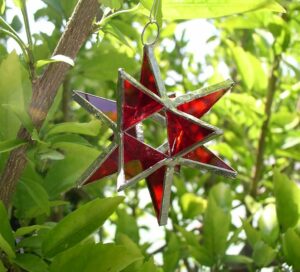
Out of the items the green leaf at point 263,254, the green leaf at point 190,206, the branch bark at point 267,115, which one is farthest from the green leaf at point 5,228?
the branch bark at point 267,115

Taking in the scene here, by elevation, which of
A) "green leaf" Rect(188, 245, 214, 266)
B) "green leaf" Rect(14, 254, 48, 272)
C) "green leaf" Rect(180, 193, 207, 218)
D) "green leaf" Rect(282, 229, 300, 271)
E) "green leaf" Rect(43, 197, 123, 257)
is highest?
"green leaf" Rect(43, 197, 123, 257)

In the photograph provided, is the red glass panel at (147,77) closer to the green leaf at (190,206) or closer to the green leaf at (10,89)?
the green leaf at (10,89)

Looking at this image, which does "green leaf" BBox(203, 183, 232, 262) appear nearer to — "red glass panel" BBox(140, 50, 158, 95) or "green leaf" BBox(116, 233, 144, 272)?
"green leaf" BBox(116, 233, 144, 272)

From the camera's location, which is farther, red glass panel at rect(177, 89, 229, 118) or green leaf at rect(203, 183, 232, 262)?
green leaf at rect(203, 183, 232, 262)

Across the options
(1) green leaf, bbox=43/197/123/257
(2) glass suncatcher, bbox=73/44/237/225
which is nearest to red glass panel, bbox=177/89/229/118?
(2) glass suncatcher, bbox=73/44/237/225

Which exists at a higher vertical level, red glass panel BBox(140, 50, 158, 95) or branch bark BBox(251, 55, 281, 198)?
red glass panel BBox(140, 50, 158, 95)

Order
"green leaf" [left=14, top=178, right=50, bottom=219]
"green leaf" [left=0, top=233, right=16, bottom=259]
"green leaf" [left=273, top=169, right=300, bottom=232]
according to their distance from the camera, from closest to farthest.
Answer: "green leaf" [left=0, top=233, right=16, bottom=259]
"green leaf" [left=14, top=178, right=50, bottom=219]
"green leaf" [left=273, top=169, right=300, bottom=232]
